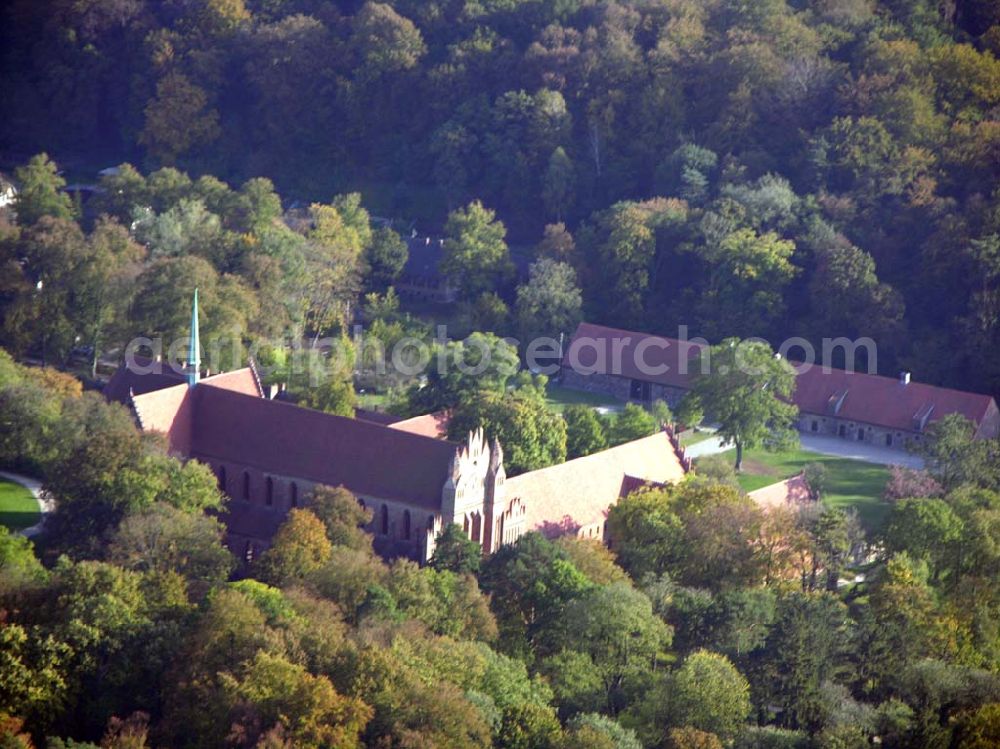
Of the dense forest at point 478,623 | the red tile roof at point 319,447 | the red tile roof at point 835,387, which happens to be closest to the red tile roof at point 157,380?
the red tile roof at point 319,447

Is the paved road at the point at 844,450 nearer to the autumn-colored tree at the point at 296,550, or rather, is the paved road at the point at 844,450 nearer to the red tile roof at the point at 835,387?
the red tile roof at the point at 835,387

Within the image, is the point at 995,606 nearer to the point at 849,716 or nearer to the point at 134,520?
the point at 849,716

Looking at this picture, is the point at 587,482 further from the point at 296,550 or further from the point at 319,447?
the point at 296,550

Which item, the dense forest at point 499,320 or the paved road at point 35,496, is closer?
the dense forest at point 499,320

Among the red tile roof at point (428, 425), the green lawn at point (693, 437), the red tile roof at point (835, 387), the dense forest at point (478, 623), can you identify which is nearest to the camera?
the dense forest at point (478, 623)

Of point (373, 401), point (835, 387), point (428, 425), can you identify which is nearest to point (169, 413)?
point (428, 425)

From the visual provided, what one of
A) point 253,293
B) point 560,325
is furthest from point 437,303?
point 253,293
